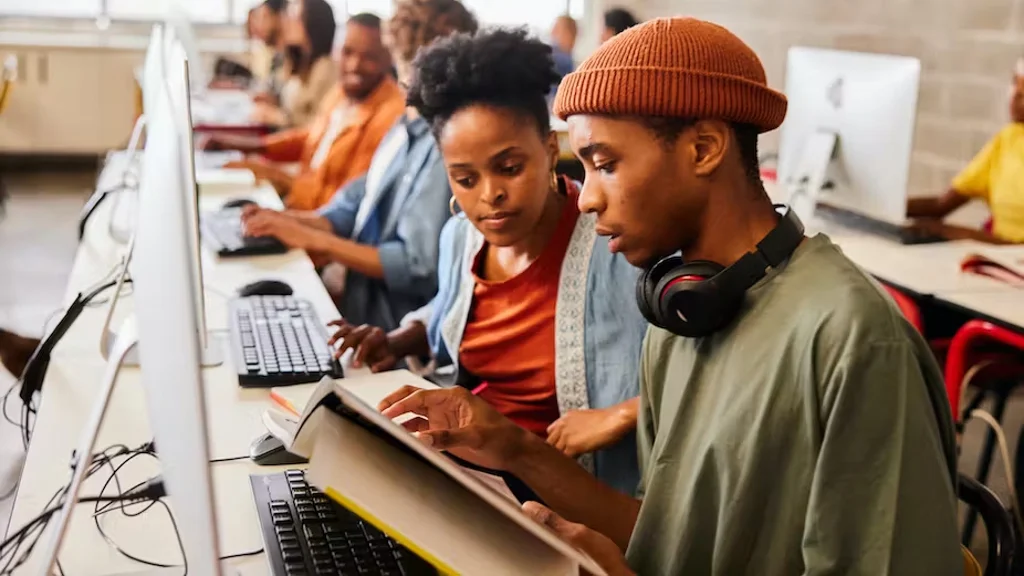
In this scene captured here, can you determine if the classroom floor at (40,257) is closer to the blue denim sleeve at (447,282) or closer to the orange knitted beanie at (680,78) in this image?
the blue denim sleeve at (447,282)

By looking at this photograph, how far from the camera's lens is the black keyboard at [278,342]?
1.59m

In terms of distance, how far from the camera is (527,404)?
5.31ft

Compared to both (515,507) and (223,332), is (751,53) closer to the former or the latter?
(515,507)

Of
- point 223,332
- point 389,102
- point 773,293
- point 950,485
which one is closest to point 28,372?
point 223,332

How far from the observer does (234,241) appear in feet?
8.16

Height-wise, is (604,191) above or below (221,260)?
above

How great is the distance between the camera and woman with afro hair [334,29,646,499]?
1.53 metres

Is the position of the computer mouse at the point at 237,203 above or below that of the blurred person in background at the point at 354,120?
below

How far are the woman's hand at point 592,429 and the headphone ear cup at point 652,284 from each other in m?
0.35

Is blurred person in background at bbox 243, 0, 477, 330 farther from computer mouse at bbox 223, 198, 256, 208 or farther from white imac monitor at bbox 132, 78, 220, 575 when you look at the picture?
white imac monitor at bbox 132, 78, 220, 575

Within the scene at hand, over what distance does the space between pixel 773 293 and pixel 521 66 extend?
2.53ft

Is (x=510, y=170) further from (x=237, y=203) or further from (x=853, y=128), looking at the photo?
(x=237, y=203)

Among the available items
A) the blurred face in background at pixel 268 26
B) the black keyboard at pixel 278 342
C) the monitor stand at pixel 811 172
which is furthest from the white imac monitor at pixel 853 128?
the blurred face in background at pixel 268 26

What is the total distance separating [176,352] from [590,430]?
0.83 m
